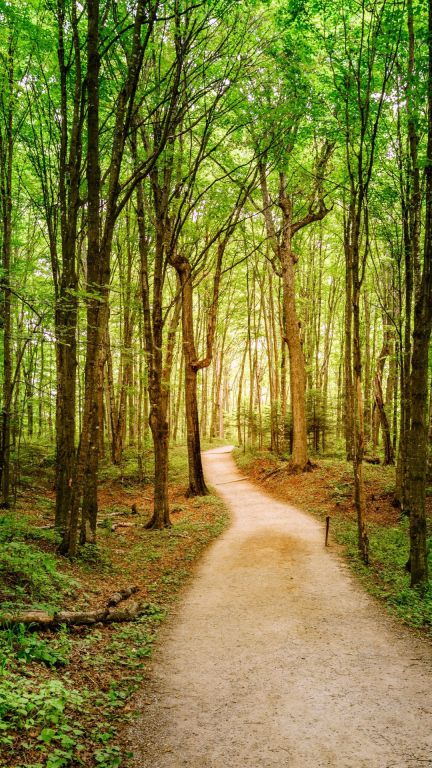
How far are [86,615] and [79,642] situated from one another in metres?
0.50

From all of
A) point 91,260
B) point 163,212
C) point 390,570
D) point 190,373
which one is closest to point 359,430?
point 390,570

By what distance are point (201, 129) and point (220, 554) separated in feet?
36.0

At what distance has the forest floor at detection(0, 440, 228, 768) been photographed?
3133 millimetres

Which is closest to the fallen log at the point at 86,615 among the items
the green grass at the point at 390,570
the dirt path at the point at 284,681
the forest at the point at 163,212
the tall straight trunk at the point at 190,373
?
the forest at the point at 163,212

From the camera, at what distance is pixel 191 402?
14.3 m

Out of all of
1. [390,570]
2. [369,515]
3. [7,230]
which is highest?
[7,230]

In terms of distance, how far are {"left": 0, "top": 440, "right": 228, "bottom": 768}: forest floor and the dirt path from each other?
300 millimetres

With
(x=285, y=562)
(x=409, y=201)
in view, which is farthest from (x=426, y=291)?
(x=285, y=562)

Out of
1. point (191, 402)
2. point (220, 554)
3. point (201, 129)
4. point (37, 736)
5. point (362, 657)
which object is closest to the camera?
point (37, 736)

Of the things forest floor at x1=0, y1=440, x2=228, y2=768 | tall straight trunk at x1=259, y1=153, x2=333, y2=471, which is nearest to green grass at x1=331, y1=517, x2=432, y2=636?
forest floor at x1=0, y1=440, x2=228, y2=768

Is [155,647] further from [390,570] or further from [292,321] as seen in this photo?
[292,321]

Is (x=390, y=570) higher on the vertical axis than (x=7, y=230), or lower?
lower

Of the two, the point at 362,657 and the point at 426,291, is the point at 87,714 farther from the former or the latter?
the point at 426,291

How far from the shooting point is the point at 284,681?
4.43 m
